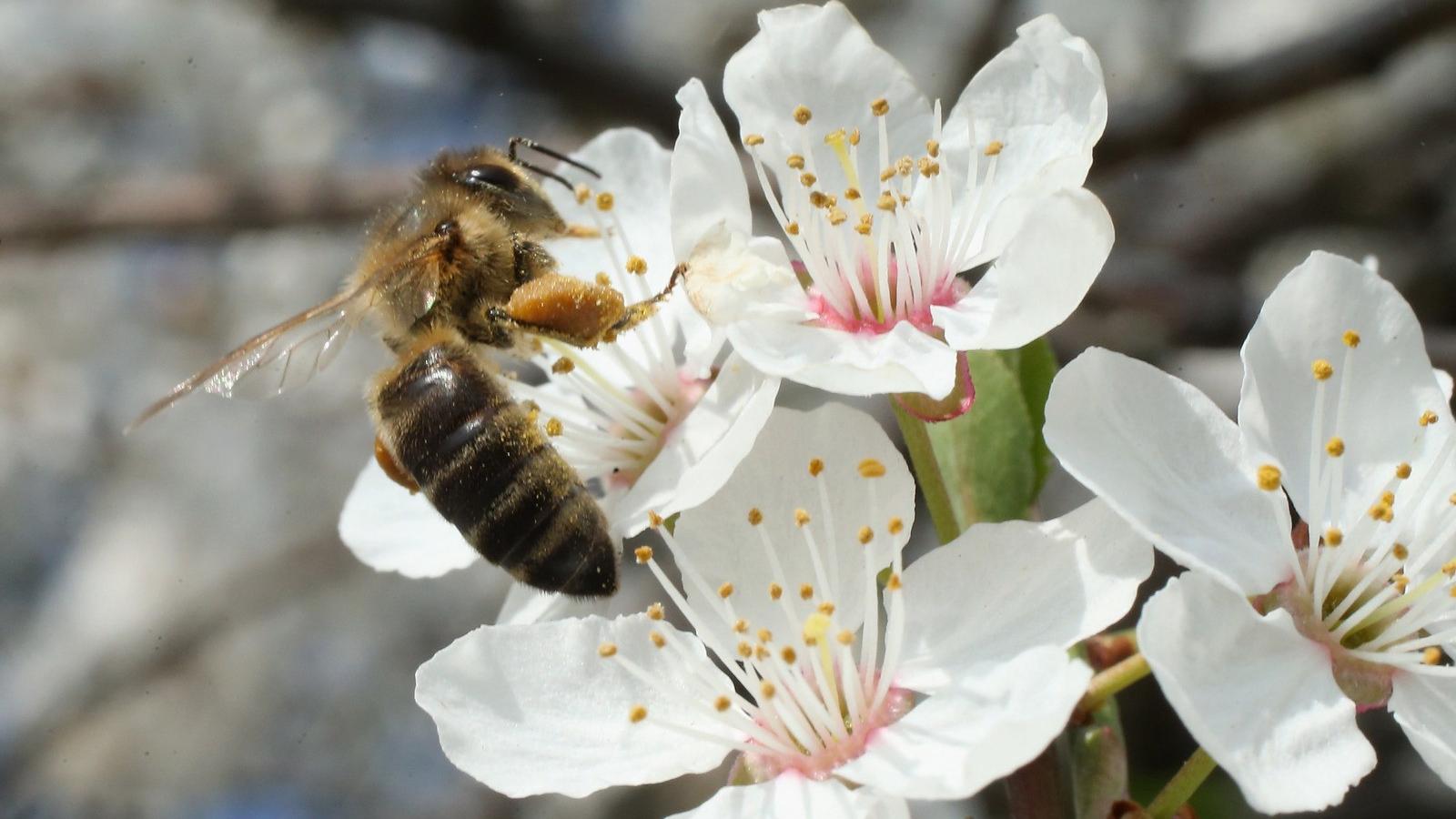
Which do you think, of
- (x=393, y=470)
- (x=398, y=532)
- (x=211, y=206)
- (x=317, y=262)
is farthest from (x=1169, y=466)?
(x=317, y=262)

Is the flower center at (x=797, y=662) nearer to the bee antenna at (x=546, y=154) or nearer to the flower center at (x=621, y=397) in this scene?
the flower center at (x=621, y=397)

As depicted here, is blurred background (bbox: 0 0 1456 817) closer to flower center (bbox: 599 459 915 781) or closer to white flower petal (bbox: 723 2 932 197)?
white flower petal (bbox: 723 2 932 197)

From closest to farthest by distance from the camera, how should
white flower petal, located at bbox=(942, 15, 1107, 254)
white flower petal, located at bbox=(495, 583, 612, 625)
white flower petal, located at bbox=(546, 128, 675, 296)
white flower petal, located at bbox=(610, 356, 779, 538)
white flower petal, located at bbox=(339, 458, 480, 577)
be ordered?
white flower petal, located at bbox=(610, 356, 779, 538) < white flower petal, located at bbox=(942, 15, 1107, 254) < white flower petal, located at bbox=(495, 583, 612, 625) < white flower petal, located at bbox=(339, 458, 480, 577) < white flower petal, located at bbox=(546, 128, 675, 296)

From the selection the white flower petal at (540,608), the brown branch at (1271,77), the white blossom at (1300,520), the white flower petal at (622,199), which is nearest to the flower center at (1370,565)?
the white blossom at (1300,520)

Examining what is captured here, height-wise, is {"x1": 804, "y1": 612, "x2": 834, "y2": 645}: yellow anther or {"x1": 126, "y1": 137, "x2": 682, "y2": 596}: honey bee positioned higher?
{"x1": 126, "y1": 137, "x2": 682, "y2": 596}: honey bee

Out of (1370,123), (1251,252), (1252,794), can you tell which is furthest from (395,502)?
(1370,123)

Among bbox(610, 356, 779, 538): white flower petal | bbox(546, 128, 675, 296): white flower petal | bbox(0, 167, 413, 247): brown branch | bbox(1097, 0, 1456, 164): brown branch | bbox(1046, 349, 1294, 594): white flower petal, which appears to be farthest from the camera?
bbox(0, 167, 413, 247): brown branch

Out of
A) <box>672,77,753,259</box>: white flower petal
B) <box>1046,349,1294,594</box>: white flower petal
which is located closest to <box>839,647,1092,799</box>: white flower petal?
<box>1046,349,1294,594</box>: white flower petal

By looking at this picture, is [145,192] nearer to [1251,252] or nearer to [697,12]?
[697,12]

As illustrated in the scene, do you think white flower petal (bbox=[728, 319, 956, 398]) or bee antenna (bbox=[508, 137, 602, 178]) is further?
bee antenna (bbox=[508, 137, 602, 178])

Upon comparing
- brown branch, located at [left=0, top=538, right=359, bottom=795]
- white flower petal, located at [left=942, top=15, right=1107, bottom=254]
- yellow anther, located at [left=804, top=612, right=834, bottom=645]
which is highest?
white flower petal, located at [left=942, top=15, right=1107, bottom=254]
